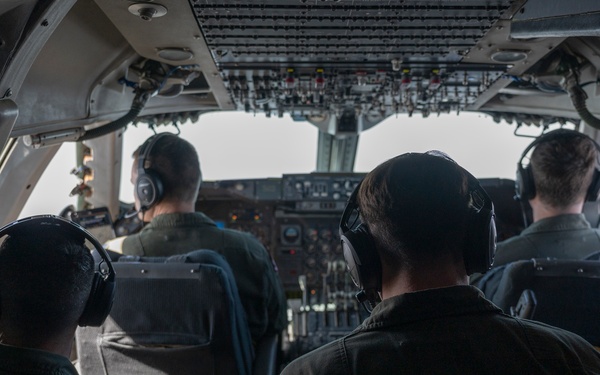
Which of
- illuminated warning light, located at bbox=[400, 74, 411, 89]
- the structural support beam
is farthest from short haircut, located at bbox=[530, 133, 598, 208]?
the structural support beam

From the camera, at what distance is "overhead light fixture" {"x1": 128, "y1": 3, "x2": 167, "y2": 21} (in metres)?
1.93

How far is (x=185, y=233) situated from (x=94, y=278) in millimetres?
1181

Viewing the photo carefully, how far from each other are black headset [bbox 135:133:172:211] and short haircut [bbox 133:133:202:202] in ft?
0.06

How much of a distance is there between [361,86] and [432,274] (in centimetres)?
193

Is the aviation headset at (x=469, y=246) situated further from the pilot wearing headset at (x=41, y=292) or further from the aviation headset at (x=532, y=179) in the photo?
the aviation headset at (x=532, y=179)

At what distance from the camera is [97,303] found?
1389mm

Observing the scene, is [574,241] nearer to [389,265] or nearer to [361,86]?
[361,86]

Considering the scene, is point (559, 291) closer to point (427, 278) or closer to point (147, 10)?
point (427, 278)

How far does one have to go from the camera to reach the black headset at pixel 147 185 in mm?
2623

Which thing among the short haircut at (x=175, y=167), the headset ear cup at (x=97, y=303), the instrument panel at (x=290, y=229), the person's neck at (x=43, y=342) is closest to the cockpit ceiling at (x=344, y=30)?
the short haircut at (x=175, y=167)

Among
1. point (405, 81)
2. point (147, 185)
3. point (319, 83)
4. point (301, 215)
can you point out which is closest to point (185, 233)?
point (147, 185)

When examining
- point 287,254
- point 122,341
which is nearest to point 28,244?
point 122,341

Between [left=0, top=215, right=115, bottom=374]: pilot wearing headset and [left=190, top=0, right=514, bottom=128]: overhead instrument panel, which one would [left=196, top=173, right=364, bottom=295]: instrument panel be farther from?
[left=0, top=215, right=115, bottom=374]: pilot wearing headset

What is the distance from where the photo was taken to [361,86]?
300 cm
